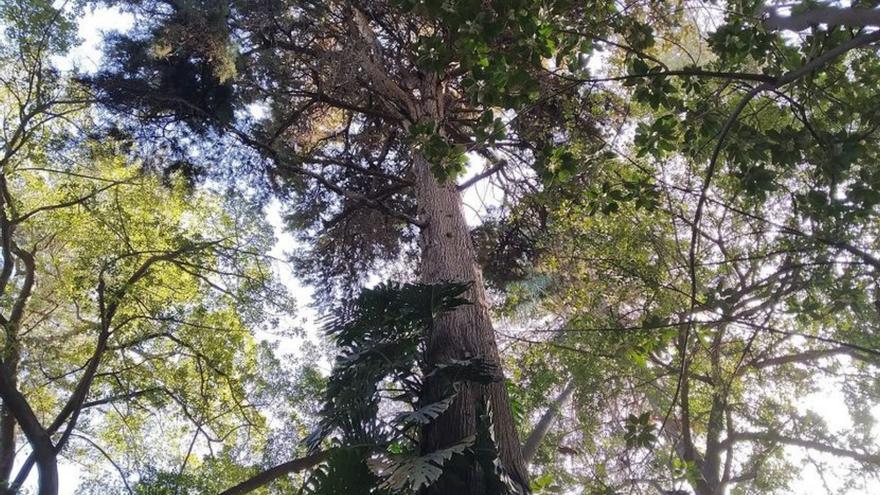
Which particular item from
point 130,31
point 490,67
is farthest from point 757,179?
point 130,31

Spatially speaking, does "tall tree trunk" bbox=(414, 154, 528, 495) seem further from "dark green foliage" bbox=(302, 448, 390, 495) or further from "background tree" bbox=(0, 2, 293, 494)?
"background tree" bbox=(0, 2, 293, 494)

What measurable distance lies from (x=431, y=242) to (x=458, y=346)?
1464mm

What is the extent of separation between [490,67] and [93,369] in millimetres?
5846

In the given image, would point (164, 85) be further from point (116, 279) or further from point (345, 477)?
point (345, 477)

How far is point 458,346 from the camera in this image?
398 cm

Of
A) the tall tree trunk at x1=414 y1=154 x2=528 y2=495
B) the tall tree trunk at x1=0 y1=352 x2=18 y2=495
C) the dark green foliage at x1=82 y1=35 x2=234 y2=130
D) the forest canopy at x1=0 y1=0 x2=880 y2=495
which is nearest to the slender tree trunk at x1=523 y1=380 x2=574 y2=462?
the forest canopy at x1=0 y1=0 x2=880 y2=495

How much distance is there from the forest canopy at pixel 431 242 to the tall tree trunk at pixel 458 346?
0.9 inches

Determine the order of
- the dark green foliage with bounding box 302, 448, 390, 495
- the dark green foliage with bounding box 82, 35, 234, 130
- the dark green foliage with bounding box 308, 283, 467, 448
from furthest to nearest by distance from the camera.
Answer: the dark green foliage with bounding box 82, 35, 234, 130
the dark green foliage with bounding box 308, 283, 467, 448
the dark green foliage with bounding box 302, 448, 390, 495

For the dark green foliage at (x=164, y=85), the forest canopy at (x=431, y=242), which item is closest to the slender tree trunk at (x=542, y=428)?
the forest canopy at (x=431, y=242)

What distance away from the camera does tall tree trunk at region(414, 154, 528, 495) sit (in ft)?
10.7

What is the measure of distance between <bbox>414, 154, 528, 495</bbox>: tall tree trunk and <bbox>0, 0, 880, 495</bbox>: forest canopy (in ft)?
0.08

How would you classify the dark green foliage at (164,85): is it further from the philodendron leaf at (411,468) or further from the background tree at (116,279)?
the philodendron leaf at (411,468)

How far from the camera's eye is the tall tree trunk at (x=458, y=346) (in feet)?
10.7

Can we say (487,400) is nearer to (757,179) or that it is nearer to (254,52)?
(757,179)
